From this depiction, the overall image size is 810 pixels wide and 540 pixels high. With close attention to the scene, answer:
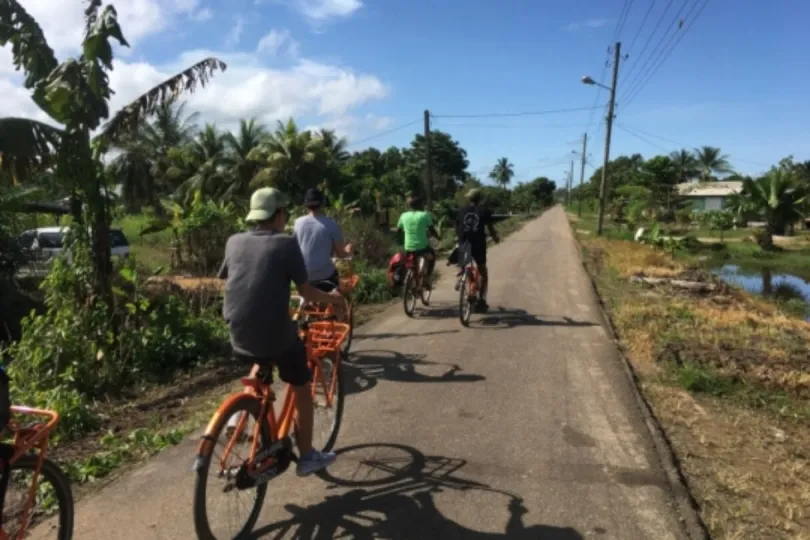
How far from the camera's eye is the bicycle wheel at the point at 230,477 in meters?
3.15

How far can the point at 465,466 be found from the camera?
4.40 metres

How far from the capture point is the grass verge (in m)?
3.92

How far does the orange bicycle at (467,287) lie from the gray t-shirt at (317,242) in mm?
3035

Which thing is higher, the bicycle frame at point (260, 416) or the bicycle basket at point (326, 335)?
the bicycle basket at point (326, 335)

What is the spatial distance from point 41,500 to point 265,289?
1892 millimetres

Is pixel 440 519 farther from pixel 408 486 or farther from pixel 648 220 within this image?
pixel 648 220

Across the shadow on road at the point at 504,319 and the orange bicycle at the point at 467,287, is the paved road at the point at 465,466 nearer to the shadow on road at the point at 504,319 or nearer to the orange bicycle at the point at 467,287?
the orange bicycle at the point at 467,287

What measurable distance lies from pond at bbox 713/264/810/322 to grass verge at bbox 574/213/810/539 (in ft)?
31.5

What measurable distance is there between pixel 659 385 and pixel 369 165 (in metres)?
31.5

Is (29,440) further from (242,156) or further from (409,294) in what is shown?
(242,156)

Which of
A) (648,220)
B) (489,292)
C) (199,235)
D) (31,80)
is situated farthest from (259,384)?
(648,220)

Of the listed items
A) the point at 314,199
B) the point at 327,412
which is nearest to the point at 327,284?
the point at 314,199

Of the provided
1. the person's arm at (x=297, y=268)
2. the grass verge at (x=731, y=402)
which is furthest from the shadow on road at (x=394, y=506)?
the person's arm at (x=297, y=268)

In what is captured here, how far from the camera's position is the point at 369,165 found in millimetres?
36750
